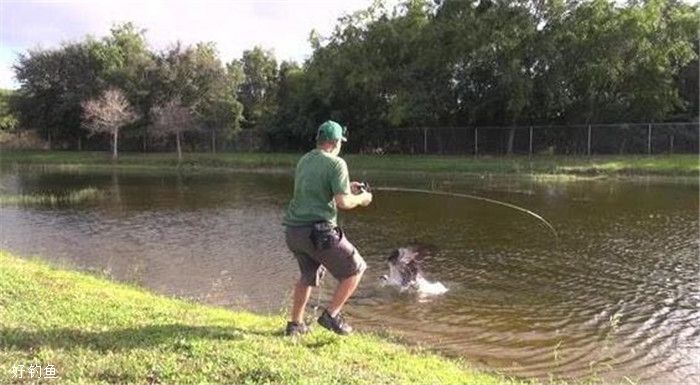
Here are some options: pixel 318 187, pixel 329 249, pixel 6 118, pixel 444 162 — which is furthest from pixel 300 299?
pixel 6 118

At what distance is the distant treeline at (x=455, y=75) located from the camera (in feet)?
143

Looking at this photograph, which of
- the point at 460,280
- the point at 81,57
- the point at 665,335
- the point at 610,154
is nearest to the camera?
the point at 665,335

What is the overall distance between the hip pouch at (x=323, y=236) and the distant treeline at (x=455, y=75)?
37.8 m

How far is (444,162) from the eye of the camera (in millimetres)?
42969

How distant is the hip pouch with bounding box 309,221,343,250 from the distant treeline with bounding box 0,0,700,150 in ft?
124

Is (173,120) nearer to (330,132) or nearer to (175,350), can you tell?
(330,132)

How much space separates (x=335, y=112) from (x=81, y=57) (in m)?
27.5

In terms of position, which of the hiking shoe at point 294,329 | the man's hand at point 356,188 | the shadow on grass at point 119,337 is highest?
the man's hand at point 356,188

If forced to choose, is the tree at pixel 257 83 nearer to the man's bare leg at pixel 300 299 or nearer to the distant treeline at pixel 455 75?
the distant treeline at pixel 455 75

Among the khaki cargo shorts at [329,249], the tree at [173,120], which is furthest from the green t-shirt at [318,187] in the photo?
the tree at [173,120]

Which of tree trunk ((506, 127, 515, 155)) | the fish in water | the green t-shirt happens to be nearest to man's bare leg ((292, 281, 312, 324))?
the green t-shirt

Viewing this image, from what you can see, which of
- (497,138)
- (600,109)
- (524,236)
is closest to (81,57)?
(497,138)

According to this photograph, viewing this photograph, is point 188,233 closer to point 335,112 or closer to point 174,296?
point 174,296

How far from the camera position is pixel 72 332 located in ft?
23.0
